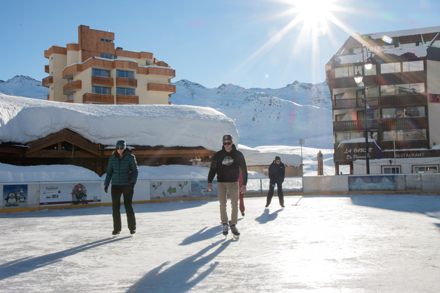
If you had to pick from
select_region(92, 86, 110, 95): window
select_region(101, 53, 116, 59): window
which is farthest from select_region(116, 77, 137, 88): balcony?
select_region(101, 53, 116, 59): window

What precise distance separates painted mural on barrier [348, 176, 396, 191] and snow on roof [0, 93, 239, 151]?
10.7 metres

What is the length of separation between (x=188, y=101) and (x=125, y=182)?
6873 inches

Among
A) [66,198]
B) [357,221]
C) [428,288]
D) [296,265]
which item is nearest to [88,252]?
[296,265]

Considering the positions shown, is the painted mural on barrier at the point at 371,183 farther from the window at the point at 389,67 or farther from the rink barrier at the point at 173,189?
the window at the point at 389,67

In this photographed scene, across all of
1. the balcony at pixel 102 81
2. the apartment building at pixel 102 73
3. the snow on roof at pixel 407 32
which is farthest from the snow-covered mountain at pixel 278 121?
the balcony at pixel 102 81

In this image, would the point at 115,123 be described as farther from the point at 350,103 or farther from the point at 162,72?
the point at 162,72

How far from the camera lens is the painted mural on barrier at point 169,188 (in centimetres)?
1848

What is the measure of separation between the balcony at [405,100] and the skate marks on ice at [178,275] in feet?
128

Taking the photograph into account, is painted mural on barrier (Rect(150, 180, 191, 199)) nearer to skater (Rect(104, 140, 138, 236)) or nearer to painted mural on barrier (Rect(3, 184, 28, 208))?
painted mural on barrier (Rect(3, 184, 28, 208))

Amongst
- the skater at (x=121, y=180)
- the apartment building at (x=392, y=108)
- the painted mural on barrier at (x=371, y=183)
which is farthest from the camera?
the apartment building at (x=392, y=108)

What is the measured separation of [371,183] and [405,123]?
21637 millimetres

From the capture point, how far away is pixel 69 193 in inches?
626

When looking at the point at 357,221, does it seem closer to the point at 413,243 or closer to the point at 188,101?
the point at 413,243

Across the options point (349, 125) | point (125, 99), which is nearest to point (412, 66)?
point (349, 125)
